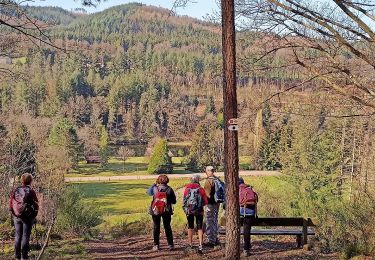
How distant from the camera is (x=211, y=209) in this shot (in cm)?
946

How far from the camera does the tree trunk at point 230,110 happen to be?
782 centimetres

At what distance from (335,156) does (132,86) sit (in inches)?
4291

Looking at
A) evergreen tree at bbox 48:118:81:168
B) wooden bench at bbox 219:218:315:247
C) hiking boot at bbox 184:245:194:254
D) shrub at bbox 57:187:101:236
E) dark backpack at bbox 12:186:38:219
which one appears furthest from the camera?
evergreen tree at bbox 48:118:81:168

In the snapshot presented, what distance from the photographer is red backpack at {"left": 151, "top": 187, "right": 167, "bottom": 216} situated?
915 centimetres

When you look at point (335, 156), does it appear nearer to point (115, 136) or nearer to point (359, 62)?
point (359, 62)

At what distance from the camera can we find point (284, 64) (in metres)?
11.2

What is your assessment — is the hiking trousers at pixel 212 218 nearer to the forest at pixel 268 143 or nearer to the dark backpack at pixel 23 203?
the forest at pixel 268 143

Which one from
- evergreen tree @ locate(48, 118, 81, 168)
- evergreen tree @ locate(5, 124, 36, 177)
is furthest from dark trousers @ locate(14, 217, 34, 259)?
evergreen tree @ locate(48, 118, 81, 168)

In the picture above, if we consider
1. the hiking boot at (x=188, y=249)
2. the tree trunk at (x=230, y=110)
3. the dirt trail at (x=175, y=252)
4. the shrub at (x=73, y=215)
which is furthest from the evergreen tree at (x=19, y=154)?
the tree trunk at (x=230, y=110)

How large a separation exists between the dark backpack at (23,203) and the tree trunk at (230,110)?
3.30m

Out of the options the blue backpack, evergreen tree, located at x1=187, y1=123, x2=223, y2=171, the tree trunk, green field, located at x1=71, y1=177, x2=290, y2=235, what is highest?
the tree trunk

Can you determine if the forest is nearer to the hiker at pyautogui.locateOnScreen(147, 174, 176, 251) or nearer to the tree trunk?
the tree trunk

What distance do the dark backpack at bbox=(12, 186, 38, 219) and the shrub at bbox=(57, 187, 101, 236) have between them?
5.89m

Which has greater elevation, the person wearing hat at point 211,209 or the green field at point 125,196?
the person wearing hat at point 211,209
